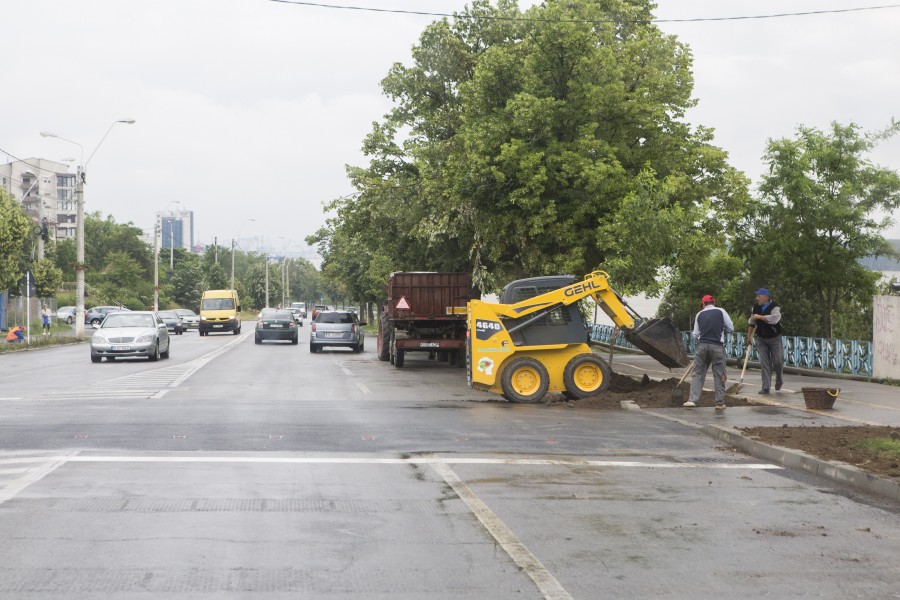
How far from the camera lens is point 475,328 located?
60.1 ft

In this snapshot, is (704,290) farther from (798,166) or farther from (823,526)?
(823,526)

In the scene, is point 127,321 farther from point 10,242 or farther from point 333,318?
point 10,242

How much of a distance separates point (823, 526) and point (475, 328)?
1091 centimetres

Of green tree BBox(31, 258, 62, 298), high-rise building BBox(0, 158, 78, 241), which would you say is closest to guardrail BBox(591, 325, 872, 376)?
green tree BBox(31, 258, 62, 298)

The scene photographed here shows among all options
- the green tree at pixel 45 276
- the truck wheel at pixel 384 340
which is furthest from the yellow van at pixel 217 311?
the truck wheel at pixel 384 340

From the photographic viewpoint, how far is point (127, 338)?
31.5m

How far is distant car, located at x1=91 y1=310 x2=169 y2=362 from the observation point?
1225 inches

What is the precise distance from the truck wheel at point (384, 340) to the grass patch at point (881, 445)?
73.4ft

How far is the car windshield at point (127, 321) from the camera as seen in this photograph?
107 ft

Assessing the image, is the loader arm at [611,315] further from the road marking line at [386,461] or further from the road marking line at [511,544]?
the road marking line at [511,544]

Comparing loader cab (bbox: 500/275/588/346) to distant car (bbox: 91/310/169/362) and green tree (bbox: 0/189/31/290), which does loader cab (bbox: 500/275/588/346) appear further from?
green tree (bbox: 0/189/31/290)

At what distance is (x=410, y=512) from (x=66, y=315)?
79.9m

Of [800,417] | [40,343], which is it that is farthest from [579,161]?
[40,343]

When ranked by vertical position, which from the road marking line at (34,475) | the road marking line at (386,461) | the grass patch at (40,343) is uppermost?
the road marking line at (34,475)
